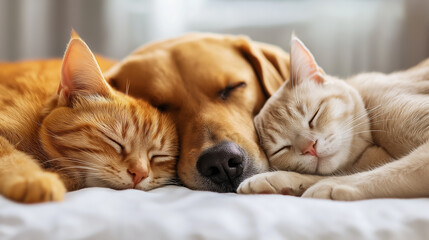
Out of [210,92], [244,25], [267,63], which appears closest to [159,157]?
[210,92]

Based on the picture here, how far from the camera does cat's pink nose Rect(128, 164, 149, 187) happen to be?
3.85 ft

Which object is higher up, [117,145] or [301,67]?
[301,67]

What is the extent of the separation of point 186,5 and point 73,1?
2.36ft

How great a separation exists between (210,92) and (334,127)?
38 cm

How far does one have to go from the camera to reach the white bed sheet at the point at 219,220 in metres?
0.81

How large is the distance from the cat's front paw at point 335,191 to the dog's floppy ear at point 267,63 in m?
0.54

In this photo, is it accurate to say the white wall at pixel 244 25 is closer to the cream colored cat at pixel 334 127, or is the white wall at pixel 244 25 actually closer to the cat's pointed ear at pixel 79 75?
the cream colored cat at pixel 334 127

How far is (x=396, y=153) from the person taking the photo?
1.27 m

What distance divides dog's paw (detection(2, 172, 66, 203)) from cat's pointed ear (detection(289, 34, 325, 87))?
30.5 inches

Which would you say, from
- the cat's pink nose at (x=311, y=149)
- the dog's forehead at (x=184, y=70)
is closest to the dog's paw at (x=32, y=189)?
the dog's forehead at (x=184, y=70)

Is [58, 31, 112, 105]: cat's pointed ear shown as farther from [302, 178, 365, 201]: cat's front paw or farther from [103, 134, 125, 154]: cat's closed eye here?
[302, 178, 365, 201]: cat's front paw

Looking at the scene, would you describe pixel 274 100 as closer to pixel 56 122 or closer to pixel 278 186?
pixel 278 186

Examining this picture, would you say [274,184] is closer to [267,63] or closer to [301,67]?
[301,67]

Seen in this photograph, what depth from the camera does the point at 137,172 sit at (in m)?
1.17
